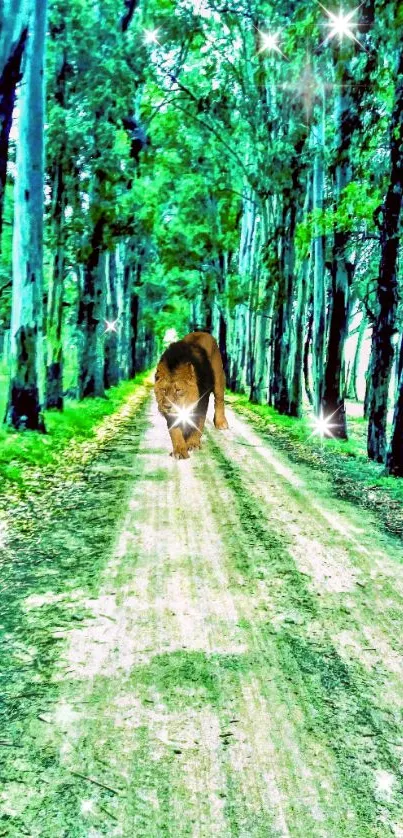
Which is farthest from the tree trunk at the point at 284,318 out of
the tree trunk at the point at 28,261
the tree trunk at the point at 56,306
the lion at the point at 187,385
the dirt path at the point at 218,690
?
the dirt path at the point at 218,690

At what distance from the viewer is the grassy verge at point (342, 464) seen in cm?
783

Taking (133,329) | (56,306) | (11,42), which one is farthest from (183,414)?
(133,329)

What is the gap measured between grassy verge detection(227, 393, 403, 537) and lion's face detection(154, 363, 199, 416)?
2.54 m

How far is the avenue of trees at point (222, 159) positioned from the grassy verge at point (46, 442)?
77 cm

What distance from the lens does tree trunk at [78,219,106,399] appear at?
64.8ft

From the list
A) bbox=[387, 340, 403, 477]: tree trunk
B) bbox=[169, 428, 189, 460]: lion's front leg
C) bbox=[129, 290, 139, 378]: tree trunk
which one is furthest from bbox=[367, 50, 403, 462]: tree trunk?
bbox=[129, 290, 139, 378]: tree trunk

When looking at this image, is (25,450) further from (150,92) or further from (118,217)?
(150,92)

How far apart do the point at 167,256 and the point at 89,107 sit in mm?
15768

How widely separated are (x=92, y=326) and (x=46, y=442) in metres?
9.37

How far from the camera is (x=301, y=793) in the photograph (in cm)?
250

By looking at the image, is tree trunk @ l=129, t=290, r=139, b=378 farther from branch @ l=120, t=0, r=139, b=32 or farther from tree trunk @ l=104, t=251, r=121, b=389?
branch @ l=120, t=0, r=139, b=32

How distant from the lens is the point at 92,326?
65.4ft

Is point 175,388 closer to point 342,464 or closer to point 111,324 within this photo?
point 342,464

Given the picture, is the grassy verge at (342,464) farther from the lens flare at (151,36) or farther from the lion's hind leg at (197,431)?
the lens flare at (151,36)
